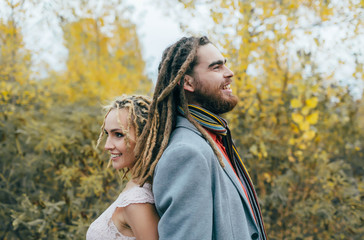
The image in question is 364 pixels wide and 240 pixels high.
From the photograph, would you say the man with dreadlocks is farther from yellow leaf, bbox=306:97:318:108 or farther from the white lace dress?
yellow leaf, bbox=306:97:318:108

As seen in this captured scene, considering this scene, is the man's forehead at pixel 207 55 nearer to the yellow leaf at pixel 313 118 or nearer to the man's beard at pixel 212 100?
the man's beard at pixel 212 100

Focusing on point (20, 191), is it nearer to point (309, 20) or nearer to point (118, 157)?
point (118, 157)

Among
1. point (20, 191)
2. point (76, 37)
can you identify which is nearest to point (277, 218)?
point (20, 191)

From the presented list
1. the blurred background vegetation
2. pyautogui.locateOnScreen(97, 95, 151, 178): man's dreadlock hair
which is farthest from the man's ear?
the blurred background vegetation

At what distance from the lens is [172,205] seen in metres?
1.37

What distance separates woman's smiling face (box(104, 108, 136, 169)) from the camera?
179 centimetres

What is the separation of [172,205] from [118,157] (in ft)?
1.81

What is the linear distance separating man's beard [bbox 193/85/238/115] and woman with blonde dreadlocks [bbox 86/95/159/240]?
1.08 feet

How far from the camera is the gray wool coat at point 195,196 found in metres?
1.35

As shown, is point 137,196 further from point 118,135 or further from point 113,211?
point 118,135

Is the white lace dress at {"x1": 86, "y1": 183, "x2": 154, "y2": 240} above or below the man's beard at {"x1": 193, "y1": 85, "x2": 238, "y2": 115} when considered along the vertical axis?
below

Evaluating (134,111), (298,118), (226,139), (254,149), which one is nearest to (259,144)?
(254,149)

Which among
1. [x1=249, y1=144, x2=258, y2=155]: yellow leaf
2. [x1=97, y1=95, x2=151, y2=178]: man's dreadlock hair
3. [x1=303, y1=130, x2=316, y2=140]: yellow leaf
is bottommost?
[x1=249, y1=144, x2=258, y2=155]: yellow leaf

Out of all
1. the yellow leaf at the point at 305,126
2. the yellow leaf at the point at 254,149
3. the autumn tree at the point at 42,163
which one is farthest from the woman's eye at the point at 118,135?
the yellow leaf at the point at 305,126
